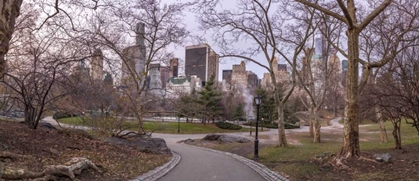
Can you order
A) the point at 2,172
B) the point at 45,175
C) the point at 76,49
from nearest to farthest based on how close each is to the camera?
the point at 2,172, the point at 45,175, the point at 76,49

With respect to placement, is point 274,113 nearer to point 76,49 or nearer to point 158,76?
point 158,76

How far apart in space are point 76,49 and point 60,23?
166 cm

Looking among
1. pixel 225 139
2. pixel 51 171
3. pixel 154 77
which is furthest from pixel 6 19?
pixel 225 139

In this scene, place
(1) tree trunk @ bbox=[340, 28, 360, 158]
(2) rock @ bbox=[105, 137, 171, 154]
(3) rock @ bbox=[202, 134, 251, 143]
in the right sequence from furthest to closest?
1. (3) rock @ bbox=[202, 134, 251, 143]
2. (2) rock @ bbox=[105, 137, 171, 154]
3. (1) tree trunk @ bbox=[340, 28, 360, 158]

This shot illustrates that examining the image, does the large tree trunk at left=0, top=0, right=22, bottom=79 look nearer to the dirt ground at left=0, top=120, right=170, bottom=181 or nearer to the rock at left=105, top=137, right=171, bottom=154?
the dirt ground at left=0, top=120, right=170, bottom=181

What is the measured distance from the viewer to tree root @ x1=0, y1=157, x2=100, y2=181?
5.74 meters

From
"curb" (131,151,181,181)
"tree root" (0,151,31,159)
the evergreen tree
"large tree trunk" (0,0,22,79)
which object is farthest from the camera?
the evergreen tree

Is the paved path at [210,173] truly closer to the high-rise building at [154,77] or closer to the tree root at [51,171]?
the tree root at [51,171]

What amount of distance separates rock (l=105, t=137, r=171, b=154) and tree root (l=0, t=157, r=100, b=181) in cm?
757

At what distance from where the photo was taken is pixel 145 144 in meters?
16.2

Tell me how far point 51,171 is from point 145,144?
9.93 m

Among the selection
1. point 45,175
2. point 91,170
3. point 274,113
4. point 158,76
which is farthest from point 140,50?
point 274,113

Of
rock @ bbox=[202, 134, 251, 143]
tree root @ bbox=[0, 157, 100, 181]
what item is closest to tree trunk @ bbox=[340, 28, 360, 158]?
tree root @ bbox=[0, 157, 100, 181]

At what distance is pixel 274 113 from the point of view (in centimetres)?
5219
